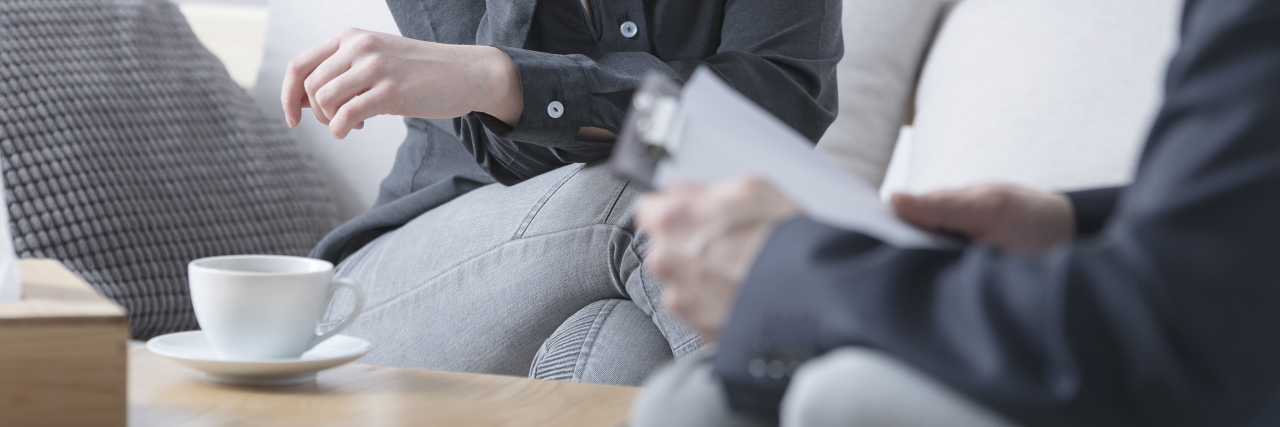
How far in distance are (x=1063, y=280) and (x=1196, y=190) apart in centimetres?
5

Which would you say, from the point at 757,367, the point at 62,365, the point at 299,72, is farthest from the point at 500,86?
the point at 757,367

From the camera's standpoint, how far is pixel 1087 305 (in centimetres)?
29

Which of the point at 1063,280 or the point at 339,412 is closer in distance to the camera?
the point at 1063,280

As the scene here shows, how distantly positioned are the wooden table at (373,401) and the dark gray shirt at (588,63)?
0.25 metres

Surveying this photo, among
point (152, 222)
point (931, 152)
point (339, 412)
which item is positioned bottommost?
point (931, 152)

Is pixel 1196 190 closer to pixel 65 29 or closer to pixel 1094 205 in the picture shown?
pixel 1094 205

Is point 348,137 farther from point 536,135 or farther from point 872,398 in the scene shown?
point 872,398

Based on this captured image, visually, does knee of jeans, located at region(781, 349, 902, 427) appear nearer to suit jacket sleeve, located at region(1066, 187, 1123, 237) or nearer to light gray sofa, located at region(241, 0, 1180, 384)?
suit jacket sleeve, located at region(1066, 187, 1123, 237)

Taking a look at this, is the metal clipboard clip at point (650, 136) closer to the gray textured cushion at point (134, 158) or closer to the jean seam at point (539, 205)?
the jean seam at point (539, 205)

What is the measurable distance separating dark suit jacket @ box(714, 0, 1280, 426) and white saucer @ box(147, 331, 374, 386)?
15.7 inches

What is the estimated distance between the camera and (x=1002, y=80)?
1.22 metres

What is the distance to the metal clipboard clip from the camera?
0.33 metres

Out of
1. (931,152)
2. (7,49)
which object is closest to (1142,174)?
(931,152)

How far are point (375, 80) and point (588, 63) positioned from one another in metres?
0.22
